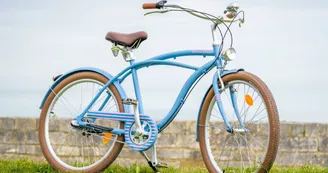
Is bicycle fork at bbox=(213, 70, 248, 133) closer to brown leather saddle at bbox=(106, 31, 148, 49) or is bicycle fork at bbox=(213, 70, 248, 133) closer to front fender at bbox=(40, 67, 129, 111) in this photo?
brown leather saddle at bbox=(106, 31, 148, 49)

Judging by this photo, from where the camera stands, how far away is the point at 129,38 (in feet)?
18.7

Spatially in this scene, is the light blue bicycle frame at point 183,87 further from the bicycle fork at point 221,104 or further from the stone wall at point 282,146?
the stone wall at point 282,146

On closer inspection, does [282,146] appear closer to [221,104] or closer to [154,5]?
[221,104]

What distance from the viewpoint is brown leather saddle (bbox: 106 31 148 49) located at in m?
5.63

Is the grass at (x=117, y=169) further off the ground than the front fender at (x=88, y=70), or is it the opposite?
the front fender at (x=88, y=70)

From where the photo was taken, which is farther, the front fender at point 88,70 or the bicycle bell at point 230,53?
the front fender at point 88,70

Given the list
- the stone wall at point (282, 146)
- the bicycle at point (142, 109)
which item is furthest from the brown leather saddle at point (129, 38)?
the stone wall at point (282, 146)

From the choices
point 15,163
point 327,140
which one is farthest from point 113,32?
point 327,140

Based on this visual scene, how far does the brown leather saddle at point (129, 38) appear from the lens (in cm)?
563

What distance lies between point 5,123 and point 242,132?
571 cm

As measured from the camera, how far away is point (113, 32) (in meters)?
5.80

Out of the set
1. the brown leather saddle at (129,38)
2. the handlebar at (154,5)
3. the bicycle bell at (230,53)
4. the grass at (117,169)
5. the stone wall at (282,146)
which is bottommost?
the grass at (117,169)

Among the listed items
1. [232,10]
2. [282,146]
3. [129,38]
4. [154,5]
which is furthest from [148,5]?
[282,146]

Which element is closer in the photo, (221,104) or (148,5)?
(221,104)
